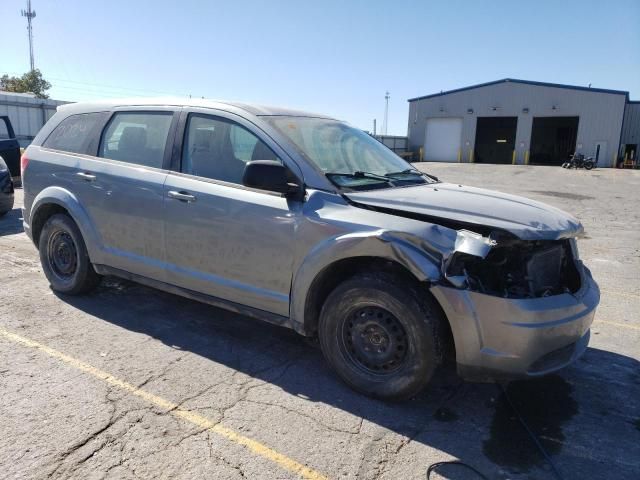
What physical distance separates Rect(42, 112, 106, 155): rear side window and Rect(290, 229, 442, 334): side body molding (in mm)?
2650

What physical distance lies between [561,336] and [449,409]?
838 millimetres

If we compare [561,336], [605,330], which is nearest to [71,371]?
[561,336]

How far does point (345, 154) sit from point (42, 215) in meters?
3.24

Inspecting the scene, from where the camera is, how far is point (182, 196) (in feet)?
13.0

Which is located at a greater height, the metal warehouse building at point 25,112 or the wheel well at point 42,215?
the metal warehouse building at point 25,112

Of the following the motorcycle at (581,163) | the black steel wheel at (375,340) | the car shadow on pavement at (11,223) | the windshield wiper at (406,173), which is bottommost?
the car shadow on pavement at (11,223)

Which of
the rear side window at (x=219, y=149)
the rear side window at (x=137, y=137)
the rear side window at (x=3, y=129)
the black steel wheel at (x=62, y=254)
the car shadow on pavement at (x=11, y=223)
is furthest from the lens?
the rear side window at (x=3, y=129)

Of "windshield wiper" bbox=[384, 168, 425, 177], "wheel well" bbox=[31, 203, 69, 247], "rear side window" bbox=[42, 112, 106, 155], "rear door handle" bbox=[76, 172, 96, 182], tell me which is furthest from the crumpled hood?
"wheel well" bbox=[31, 203, 69, 247]

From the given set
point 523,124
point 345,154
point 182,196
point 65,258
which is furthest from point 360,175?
point 523,124

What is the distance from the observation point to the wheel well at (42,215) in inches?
196

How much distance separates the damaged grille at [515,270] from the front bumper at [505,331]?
88mm

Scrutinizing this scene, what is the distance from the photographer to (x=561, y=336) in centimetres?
305

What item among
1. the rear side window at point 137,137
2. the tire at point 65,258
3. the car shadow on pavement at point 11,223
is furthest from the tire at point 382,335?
the car shadow on pavement at point 11,223

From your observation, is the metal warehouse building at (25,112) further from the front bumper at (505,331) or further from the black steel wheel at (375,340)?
the front bumper at (505,331)
